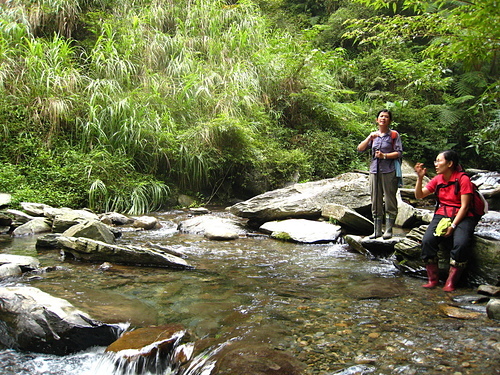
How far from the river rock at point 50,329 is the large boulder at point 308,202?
164 inches

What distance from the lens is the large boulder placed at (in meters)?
6.48

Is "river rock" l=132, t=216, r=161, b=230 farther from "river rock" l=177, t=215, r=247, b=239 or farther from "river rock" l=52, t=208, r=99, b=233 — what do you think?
"river rock" l=52, t=208, r=99, b=233

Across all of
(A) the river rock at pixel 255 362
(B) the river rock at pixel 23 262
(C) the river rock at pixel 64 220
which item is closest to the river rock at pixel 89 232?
(C) the river rock at pixel 64 220

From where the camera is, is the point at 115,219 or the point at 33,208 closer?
the point at 33,208

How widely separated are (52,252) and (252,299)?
9.58ft

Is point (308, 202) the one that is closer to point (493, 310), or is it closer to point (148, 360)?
point (493, 310)

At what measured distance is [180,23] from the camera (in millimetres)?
11898

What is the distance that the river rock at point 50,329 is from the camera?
241 cm

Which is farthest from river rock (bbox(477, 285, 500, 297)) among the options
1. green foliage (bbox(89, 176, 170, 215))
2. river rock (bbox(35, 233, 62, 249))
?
green foliage (bbox(89, 176, 170, 215))

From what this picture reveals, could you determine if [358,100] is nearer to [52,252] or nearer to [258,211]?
[258,211]

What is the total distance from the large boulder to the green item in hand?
2978 mm

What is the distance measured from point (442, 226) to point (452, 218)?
0.14 metres

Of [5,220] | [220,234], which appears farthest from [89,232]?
[5,220]

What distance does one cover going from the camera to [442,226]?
134 inches
